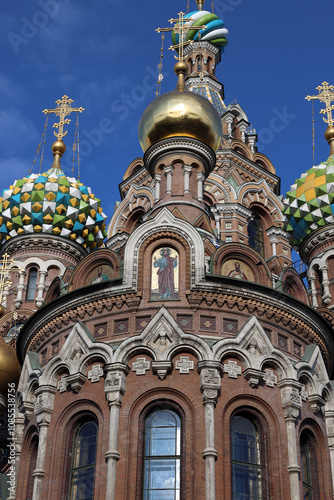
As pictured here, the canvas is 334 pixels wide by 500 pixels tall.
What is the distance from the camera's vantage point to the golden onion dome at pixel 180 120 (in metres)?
16.8

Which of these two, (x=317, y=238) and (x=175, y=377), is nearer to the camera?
(x=175, y=377)

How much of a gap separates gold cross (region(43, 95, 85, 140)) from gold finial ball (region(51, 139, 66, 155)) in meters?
0.18

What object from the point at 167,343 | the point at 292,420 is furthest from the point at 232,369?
the point at 292,420

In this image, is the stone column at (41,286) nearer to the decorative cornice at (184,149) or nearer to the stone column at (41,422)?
the decorative cornice at (184,149)

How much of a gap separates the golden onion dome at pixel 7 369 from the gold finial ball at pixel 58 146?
9139 mm

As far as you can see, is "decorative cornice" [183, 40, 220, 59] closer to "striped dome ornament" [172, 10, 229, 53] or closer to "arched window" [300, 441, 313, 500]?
"striped dome ornament" [172, 10, 229, 53]

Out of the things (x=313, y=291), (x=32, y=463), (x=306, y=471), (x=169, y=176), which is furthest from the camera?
(x=313, y=291)

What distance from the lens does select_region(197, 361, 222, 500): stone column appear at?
1136cm

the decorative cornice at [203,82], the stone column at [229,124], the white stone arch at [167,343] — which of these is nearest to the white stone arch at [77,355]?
the white stone arch at [167,343]

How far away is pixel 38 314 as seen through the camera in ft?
46.5

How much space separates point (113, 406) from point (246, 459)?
2132 millimetres

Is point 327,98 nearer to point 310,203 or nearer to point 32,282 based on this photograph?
point 310,203

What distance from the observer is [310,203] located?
21156mm

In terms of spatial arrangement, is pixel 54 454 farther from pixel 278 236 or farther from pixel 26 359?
pixel 278 236
